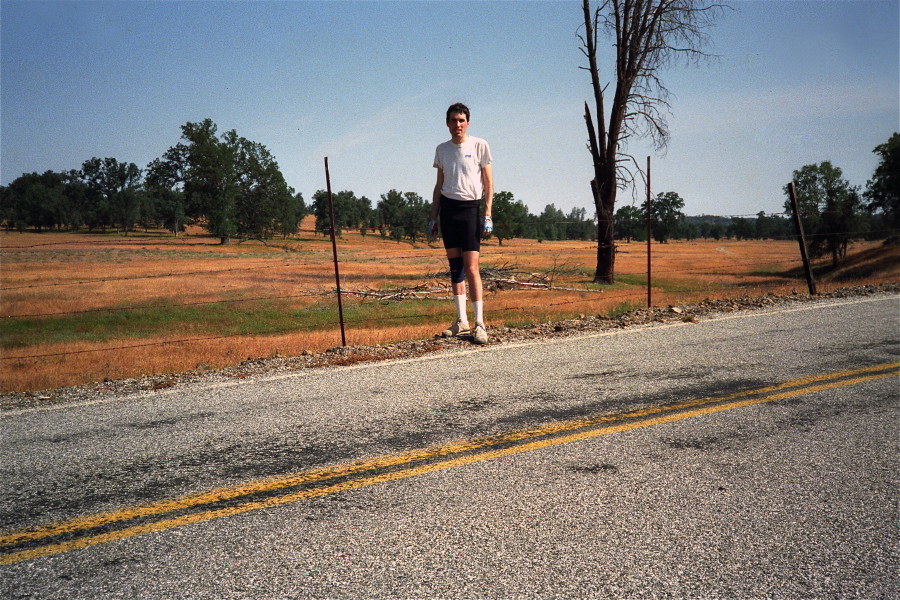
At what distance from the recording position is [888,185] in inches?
2331

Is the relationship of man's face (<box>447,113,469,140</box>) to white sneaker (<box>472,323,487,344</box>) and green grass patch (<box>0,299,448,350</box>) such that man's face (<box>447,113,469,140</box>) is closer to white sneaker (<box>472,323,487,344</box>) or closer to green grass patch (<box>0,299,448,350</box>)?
white sneaker (<box>472,323,487,344</box>)

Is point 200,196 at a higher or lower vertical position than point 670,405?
higher

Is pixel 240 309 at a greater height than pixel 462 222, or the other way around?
pixel 462 222

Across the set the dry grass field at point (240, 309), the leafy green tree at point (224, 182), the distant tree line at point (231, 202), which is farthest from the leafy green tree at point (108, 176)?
the dry grass field at point (240, 309)

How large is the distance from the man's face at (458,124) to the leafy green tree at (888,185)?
6657cm

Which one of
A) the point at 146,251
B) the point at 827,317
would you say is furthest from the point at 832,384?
the point at 146,251

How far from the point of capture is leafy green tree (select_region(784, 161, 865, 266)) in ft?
189

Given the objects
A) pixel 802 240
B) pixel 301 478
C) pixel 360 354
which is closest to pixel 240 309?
pixel 360 354

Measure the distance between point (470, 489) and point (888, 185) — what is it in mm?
72264

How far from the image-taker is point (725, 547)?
243 cm

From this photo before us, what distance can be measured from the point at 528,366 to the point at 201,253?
156 feet

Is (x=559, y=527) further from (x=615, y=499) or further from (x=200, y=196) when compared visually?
(x=200, y=196)

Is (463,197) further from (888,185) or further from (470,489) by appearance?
(888,185)

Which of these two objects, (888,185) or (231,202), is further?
(231,202)
